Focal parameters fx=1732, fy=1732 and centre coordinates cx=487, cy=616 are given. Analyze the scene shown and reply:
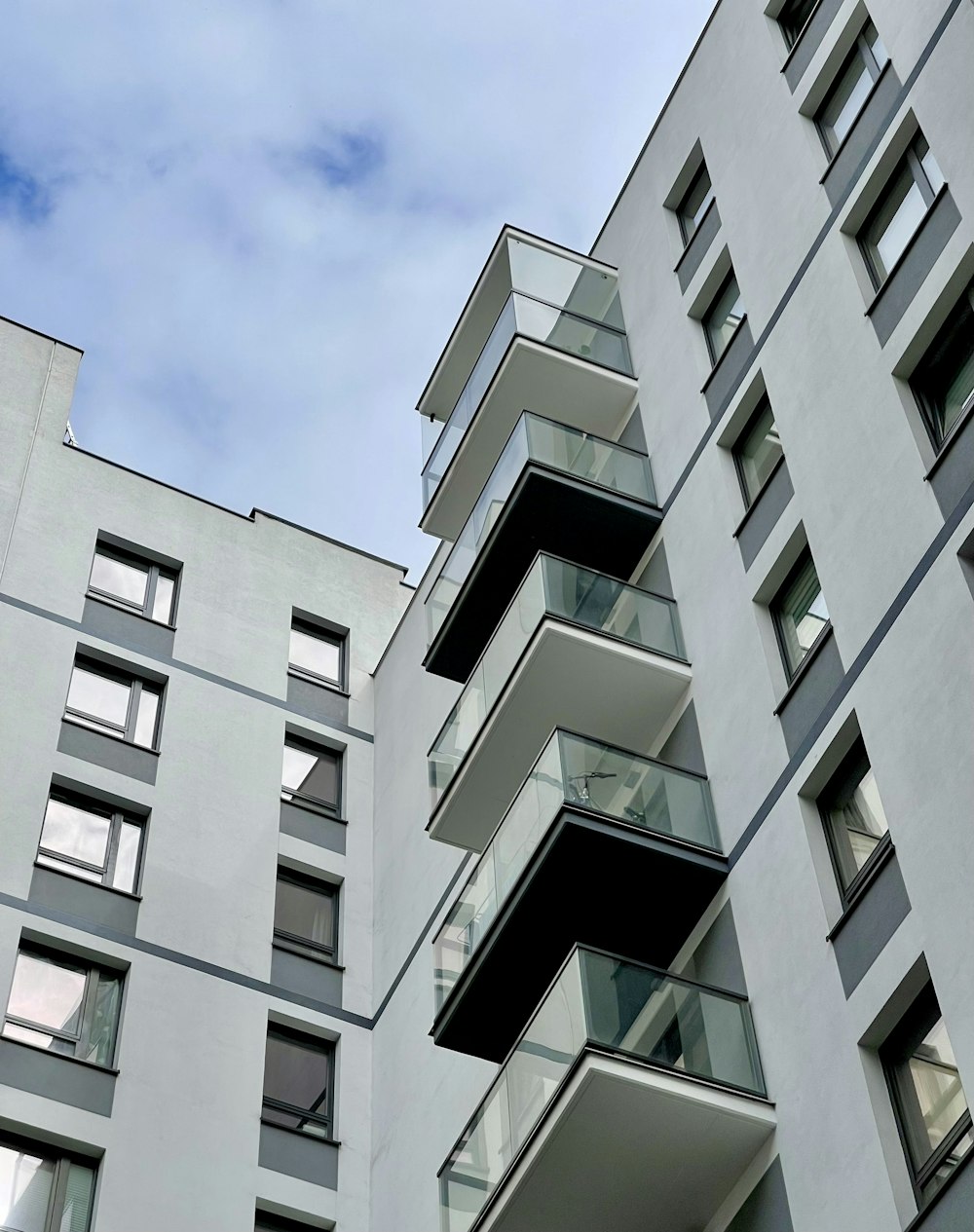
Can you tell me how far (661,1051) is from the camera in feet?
48.0

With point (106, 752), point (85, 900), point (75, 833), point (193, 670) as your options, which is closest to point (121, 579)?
point (193, 670)

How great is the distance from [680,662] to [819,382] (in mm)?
3332

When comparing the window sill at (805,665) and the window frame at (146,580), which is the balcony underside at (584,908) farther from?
the window frame at (146,580)

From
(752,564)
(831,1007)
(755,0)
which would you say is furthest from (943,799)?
(755,0)

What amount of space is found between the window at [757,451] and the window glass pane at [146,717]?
11.0 m

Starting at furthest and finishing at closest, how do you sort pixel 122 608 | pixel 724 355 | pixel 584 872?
1. pixel 122 608
2. pixel 724 355
3. pixel 584 872

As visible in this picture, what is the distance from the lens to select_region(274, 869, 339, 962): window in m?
25.4

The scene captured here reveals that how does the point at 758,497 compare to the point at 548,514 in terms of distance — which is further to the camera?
the point at 548,514

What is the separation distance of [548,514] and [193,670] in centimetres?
895

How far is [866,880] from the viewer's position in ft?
46.8

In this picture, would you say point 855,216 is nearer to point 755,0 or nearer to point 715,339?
point 715,339

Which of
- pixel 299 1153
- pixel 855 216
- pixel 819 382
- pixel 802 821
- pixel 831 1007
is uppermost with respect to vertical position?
pixel 855 216

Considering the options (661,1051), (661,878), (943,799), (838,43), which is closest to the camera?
(943,799)

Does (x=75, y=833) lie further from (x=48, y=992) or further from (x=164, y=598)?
(x=164, y=598)
